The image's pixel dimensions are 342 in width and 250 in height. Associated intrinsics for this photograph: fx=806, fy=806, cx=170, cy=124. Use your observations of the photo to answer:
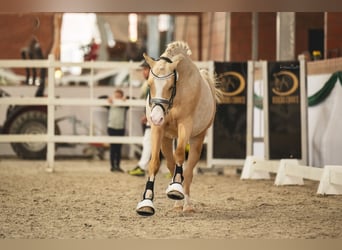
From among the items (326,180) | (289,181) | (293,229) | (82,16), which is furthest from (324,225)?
(82,16)

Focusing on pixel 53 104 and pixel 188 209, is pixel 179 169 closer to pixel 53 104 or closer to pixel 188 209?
pixel 188 209

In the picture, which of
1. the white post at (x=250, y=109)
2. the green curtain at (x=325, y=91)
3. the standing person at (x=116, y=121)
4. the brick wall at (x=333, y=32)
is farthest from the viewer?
the brick wall at (x=333, y=32)

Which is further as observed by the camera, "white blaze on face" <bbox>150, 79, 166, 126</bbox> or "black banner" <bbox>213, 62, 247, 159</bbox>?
"black banner" <bbox>213, 62, 247, 159</bbox>

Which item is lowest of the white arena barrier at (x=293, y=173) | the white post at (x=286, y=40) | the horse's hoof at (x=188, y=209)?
the horse's hoof at (x=188, y=209)

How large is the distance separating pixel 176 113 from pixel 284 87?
4.32 meters

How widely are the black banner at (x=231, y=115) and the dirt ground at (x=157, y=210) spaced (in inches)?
15.2

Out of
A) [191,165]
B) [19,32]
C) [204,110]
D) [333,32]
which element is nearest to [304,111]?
[333,32]

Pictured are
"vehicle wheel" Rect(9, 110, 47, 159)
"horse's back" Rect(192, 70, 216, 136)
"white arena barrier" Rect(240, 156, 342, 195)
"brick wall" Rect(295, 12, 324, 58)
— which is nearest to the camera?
"horse's back" Rect(192, 70, 216, 136)

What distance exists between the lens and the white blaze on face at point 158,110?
645 centimetres

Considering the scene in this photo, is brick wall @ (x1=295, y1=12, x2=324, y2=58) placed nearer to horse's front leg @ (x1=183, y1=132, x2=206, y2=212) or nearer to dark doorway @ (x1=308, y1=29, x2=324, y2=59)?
dark doorway @ (x1=308, y1=29, x2=324, y2=59)

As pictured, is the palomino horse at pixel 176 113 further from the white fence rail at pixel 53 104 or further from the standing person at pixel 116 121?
the standing person at pixel 116 121

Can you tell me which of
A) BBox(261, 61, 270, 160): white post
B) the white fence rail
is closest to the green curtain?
BBox(261, 61, 270, 160): white post

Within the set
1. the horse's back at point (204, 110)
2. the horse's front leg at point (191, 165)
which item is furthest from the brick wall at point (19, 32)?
the horse's front leg at point (191, 165)

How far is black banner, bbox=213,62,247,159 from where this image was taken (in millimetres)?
11078
